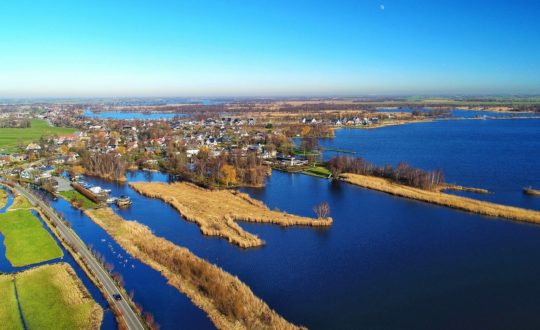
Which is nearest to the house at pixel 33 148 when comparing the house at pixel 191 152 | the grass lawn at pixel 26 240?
the house at pixel 191 152

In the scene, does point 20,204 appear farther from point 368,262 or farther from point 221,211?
point 368,262

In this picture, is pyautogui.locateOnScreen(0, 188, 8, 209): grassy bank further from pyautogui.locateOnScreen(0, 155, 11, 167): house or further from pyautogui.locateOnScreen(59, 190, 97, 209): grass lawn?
pyautogui.locateOnScreen(0, 155, 11, 167): house

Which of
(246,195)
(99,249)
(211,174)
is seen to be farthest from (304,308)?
(211,174)

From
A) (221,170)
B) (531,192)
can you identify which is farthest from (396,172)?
(221,170)

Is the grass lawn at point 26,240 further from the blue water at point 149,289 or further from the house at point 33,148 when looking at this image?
the house at point 33,148

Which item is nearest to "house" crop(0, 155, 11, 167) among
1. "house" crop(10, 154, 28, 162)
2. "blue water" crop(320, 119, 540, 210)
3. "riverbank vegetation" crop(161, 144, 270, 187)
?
"house" crop(10, 154, 28, 162)
